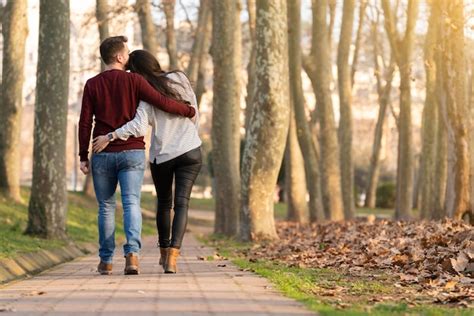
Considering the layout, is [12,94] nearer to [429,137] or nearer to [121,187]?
[429,137]

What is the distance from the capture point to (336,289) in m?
9.99

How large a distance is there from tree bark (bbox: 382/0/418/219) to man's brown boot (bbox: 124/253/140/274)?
22.7 m

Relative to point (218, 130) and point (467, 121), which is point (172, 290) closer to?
point (467, 121)

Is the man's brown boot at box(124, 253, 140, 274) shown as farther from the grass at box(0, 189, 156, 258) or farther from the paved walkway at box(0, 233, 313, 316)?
the grass at box(0, 189, 156, 258)

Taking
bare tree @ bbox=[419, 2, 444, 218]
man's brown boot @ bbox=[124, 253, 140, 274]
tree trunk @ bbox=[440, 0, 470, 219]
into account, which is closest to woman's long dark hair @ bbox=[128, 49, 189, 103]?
man's brown boot @ bbox=[124, 253, 140, 274]

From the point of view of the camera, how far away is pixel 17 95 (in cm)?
2917

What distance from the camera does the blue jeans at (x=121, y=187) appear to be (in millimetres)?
11781

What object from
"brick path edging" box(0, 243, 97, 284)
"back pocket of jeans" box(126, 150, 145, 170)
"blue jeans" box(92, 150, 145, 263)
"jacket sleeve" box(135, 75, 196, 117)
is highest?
"jacket sleeve" box(135, 75, 196, 117)

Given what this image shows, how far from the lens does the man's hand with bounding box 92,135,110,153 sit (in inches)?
459

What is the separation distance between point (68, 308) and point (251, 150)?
12876mm

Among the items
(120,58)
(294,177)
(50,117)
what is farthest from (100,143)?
(294,177)

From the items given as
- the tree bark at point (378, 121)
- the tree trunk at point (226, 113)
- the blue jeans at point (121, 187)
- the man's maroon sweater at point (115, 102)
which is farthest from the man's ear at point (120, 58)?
the tree bark at point (378, 121)

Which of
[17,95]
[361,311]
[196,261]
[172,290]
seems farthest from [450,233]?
[17,95]

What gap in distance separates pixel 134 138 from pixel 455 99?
12.5 meters
